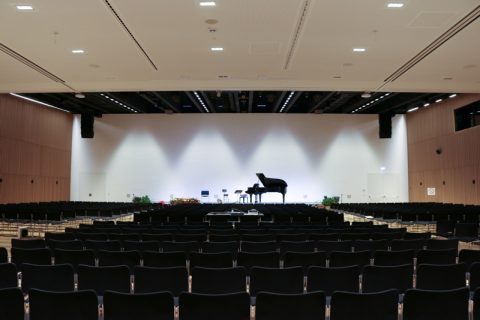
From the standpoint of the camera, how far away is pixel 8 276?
412 centimetres

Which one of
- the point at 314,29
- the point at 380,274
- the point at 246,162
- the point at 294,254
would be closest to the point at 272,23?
the point at 314,29

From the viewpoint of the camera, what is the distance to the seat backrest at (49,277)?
162 inches

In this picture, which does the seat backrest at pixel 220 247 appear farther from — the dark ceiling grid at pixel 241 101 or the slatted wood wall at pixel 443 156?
the slatted wood wall at pixel 443 156

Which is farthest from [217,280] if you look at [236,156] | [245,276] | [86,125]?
[86,125]

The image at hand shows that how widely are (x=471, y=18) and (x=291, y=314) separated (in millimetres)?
8726

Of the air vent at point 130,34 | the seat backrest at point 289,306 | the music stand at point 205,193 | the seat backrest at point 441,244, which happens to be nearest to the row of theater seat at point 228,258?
the seat backrest at point 441,244

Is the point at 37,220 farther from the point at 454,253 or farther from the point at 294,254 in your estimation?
the point at 454,253

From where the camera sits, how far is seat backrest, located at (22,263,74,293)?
13.5 feet

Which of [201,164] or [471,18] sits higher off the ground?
[471,18]

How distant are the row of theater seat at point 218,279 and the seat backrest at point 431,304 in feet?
3.70

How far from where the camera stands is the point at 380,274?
4.22 meters

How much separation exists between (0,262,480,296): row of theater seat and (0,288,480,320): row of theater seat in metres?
1.09

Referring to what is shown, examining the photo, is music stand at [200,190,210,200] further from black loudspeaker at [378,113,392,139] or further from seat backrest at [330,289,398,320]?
seat backrest at [330,289,398,320]

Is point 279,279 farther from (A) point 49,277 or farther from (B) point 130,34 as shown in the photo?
(B) point 130,34
